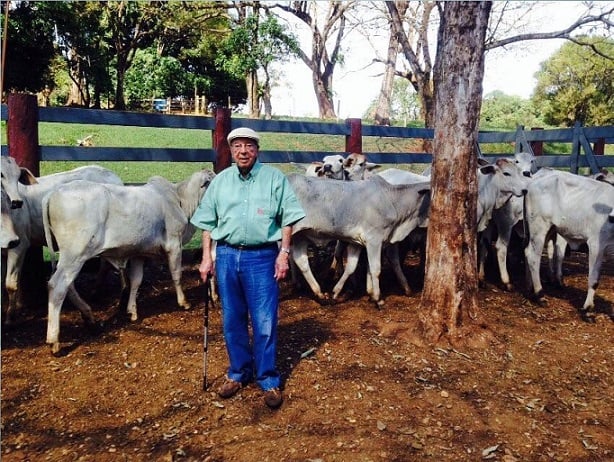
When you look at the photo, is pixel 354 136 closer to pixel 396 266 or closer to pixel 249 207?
pixel 396 266

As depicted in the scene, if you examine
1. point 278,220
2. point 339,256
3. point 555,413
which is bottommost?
point 555,413

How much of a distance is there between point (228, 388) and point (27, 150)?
13.5 ft

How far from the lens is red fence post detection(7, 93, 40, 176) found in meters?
6.57

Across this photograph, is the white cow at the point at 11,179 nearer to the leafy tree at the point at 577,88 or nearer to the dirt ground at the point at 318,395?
the dirt ground at the point at 318,395

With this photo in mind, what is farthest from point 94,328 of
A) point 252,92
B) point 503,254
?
point 252,92

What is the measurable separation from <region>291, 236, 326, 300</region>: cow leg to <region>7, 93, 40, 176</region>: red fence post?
11.2ft

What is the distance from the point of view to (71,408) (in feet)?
14.3

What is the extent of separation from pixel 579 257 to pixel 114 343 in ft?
28.4

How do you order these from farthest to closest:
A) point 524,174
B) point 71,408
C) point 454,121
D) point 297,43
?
point 297,43
point 524,174
point 454,121
point 71,408

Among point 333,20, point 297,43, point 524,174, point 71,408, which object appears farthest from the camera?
point 297,43

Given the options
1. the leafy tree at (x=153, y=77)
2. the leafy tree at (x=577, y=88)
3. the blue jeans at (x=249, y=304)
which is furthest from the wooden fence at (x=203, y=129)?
the leafy tree at (x=153, y=77)

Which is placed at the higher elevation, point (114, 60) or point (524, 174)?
point (114, 60)

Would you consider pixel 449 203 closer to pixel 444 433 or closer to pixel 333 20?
pixel 444 433

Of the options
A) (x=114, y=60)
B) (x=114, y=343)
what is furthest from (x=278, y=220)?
(x=114, y=60)
